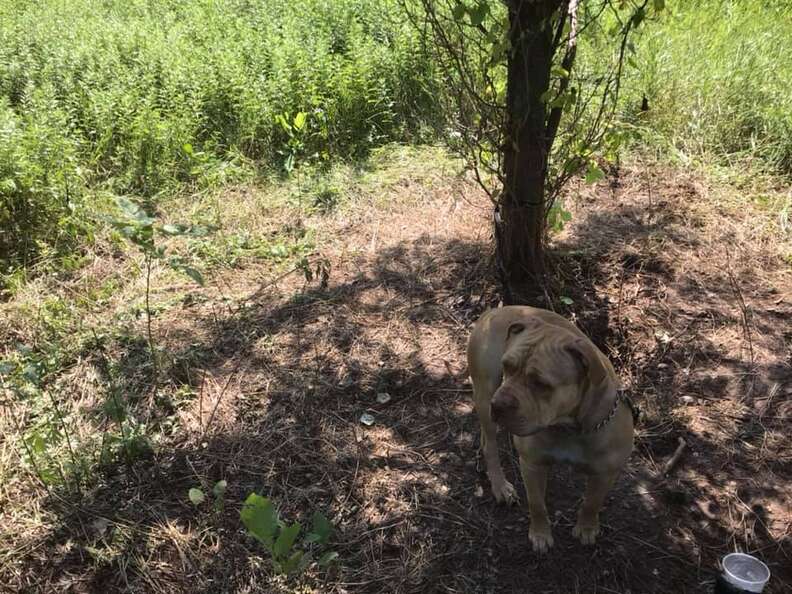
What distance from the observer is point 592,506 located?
8.75ft

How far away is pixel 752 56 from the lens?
594cm

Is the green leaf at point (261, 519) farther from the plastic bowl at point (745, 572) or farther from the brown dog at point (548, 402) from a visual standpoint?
the plastic bowl at point (745, 572)

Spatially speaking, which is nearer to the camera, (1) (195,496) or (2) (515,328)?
(2) (515,328)

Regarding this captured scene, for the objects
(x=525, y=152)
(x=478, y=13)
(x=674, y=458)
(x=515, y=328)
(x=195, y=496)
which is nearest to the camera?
(x=515, y=328)

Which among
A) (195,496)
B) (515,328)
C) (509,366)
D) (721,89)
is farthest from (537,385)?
(721,89)

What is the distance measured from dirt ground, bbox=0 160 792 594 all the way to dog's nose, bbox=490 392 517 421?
2.82ft

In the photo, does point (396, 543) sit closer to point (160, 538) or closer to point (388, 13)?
point (160, 538)

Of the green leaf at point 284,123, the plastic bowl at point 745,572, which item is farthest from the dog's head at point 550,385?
the green leaf at point 284,123

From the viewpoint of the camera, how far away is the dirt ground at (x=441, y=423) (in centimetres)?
276

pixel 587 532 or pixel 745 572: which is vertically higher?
pixel 745 572

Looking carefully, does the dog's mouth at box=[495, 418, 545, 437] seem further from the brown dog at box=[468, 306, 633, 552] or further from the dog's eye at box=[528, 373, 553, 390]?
the dog's eye at box=[528, 373, 553, 390]

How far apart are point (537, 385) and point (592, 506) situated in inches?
28.3

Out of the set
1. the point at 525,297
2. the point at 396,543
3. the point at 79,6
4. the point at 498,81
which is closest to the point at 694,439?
the point at 525,297

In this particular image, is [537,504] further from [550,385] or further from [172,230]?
[172,230]
